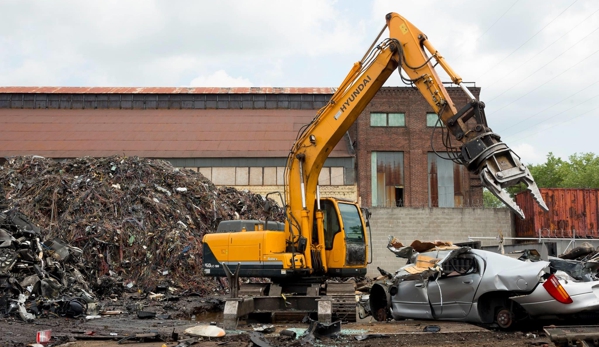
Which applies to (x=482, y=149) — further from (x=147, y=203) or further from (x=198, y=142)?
(x=198, y=142)

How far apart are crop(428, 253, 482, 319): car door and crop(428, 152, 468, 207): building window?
24569 millimetres

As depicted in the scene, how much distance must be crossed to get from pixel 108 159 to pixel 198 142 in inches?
531

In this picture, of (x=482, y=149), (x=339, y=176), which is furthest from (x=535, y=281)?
(x=339, y=176)

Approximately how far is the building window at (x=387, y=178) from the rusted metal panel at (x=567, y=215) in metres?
8.89

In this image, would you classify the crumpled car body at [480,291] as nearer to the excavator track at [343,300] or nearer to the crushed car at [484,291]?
the crushed car at [484,291]

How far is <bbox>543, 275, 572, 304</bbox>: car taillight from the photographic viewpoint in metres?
8.41

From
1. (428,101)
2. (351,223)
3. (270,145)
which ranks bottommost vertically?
(351,223)

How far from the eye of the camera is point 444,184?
34.7 meters

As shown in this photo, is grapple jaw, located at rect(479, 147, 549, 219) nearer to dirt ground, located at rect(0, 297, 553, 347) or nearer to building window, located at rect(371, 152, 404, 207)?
dirt ground, located at rect(0, 297, 553, 347)

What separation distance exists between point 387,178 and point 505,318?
25.5 meters

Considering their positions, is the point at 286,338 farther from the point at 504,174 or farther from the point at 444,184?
the point at 444,184

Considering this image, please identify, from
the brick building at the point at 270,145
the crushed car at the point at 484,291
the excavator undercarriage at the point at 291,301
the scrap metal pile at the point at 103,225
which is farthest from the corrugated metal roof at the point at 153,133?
the crushed car at the point at 484,291

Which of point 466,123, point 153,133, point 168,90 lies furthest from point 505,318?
point 168,90

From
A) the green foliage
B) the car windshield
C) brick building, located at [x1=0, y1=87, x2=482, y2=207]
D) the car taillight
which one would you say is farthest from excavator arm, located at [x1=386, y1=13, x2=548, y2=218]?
the green foliage
